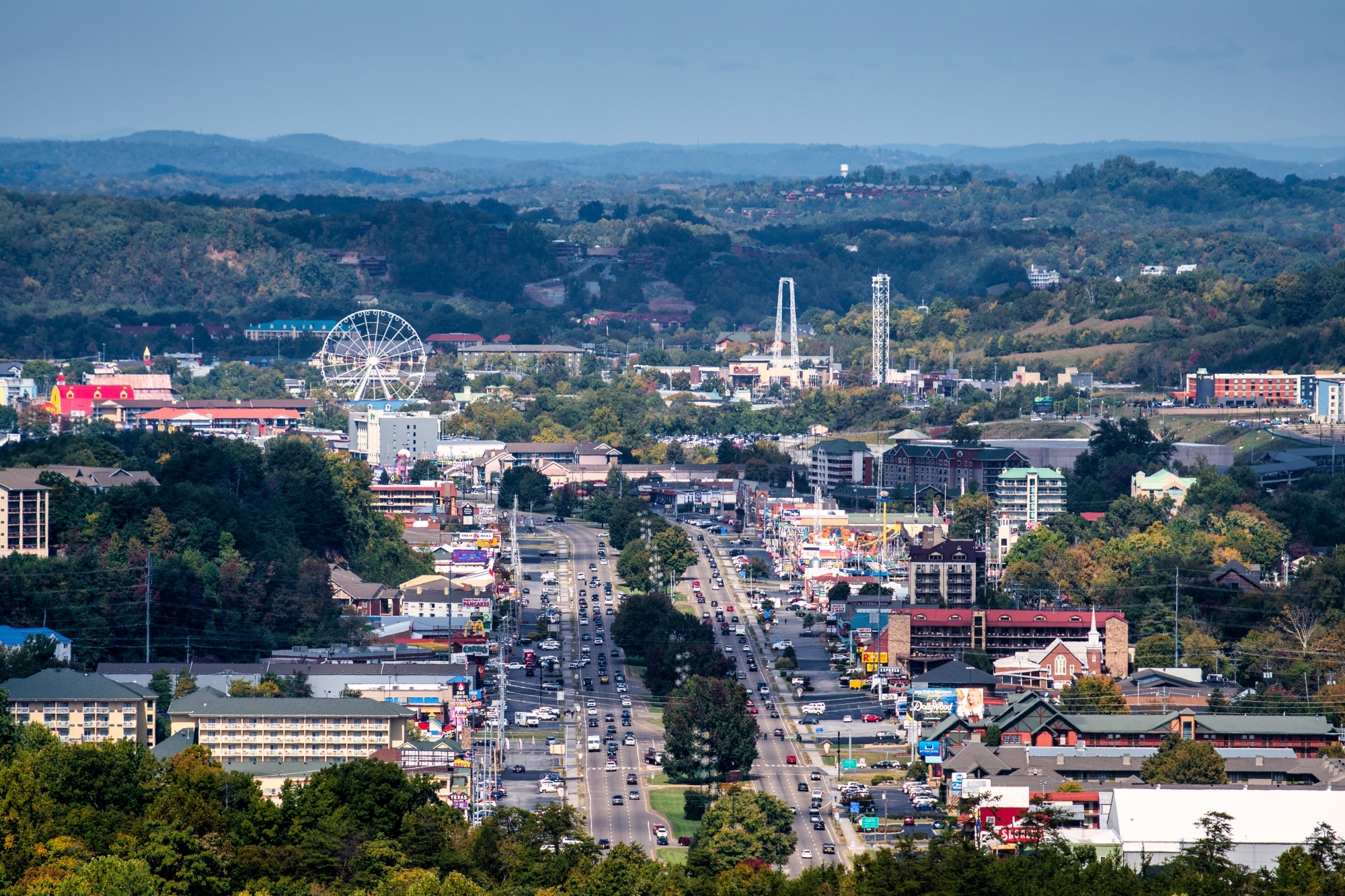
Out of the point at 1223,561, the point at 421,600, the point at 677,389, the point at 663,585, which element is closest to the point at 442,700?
the point at 421,600

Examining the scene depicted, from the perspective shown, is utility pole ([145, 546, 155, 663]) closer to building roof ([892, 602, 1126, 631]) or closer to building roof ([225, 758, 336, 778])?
building roof ([225, 758, 336, 778])

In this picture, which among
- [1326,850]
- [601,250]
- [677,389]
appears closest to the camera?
[1326,850]

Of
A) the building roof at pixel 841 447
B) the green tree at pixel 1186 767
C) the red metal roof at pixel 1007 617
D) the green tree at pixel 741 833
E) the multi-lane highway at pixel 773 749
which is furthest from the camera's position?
the building roof at pixel 841 447

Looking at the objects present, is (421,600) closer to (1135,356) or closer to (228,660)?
(228,660)

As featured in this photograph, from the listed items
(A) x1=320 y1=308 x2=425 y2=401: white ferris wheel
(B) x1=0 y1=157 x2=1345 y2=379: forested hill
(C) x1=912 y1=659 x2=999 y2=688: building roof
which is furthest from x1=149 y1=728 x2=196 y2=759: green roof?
(B) x1=0 y1=157 x2=1345 y2=379: forested hill

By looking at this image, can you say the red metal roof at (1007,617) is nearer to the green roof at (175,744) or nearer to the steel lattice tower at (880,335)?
the green roof at (175,744)

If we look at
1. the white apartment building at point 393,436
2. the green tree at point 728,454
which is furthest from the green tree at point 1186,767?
the white apartment building at point 393,436

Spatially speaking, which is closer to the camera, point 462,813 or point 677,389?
point 462,813
